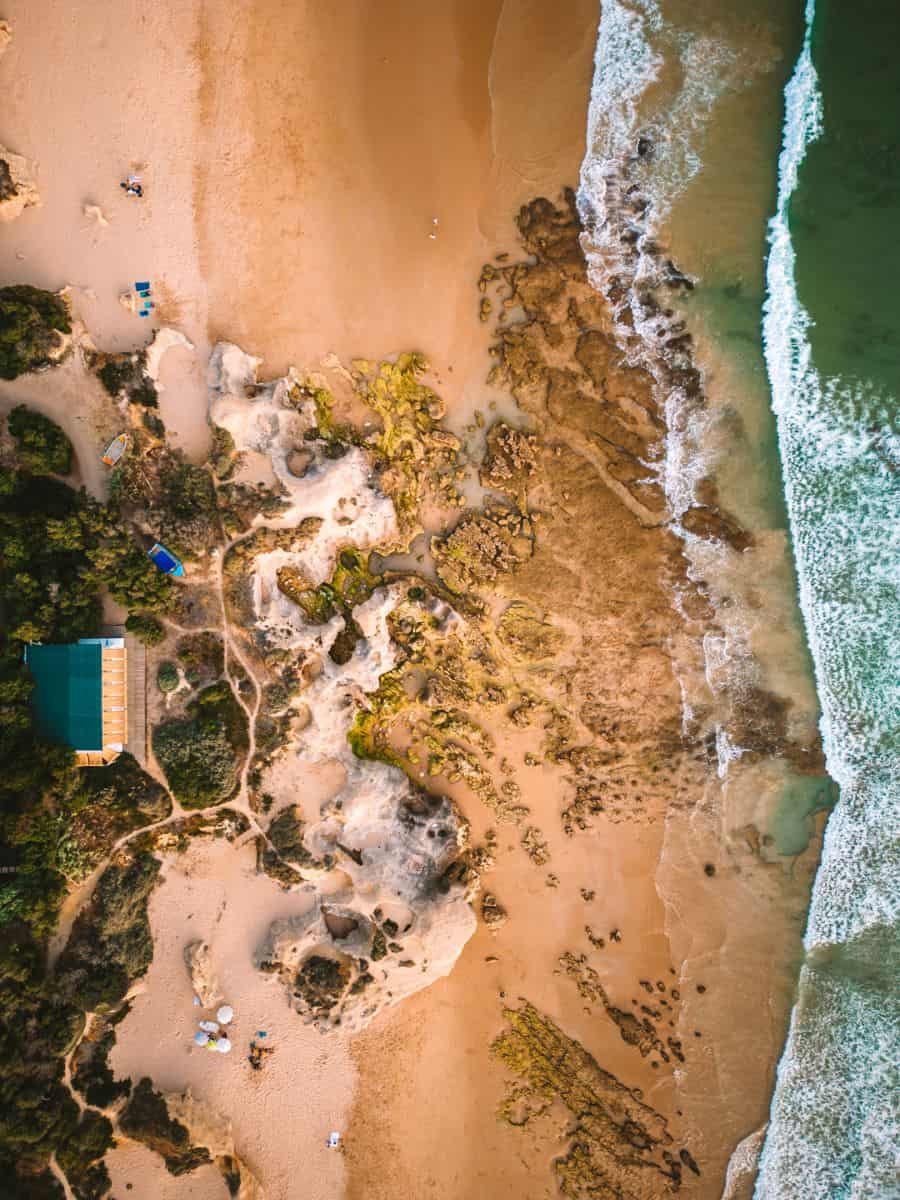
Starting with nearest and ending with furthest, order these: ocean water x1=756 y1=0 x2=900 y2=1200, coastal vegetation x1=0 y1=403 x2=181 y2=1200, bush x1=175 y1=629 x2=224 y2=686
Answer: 1. ocean water x1=756 y1=0 x2=900 y2=1200
2. coastal vegetation x1=0 y1=403 x2=181 y2=1200
3. bush x1=175 y1=629 x2=224 y2=686

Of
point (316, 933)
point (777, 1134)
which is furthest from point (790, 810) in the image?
point (316, 933)

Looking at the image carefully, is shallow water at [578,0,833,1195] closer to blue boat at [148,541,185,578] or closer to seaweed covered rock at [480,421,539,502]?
seaweed covered rock at [480,421,539,502]

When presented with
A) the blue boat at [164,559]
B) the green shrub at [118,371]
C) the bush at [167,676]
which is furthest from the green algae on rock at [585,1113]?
the green shrub at [118,371]

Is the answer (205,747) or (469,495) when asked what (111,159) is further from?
(205,747)

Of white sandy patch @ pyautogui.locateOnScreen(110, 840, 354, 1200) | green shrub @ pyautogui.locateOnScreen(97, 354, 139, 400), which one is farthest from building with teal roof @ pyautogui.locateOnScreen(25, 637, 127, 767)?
green shrub @ pyautogui.locateOnScreen(97, 354, 139, 400)

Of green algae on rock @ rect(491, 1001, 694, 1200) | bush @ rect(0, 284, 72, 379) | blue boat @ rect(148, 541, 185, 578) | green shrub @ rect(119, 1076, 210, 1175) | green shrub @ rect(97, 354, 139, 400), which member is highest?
bush @ rect(0, 284, 72, 379)

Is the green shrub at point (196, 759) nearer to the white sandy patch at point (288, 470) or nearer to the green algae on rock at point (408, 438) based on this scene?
the white sandy patch at point (288, 470)

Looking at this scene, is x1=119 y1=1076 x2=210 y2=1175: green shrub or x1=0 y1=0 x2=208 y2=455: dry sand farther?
x1=119 y1=1076 x2=210 y2=1175: green shrub

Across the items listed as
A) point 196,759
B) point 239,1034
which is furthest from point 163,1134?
point 196,759
